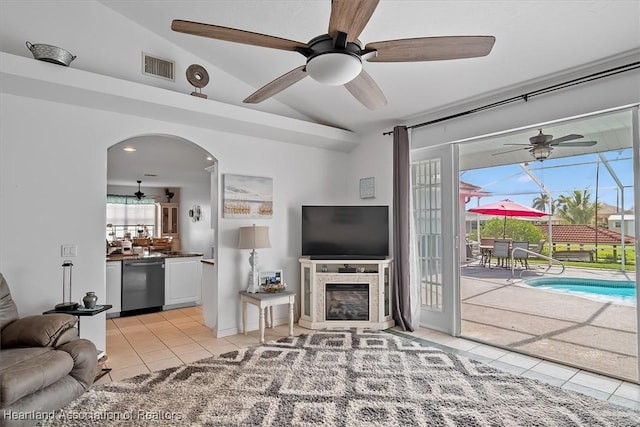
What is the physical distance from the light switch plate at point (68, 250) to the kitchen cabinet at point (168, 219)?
619 centimetres

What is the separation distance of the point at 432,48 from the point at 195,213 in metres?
7.46

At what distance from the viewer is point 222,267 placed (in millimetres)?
4129

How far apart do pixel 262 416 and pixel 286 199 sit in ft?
9.50

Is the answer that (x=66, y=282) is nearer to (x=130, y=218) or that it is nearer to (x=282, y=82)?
(x=282, y=82)

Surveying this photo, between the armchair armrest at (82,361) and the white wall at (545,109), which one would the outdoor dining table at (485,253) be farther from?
the armchair armrest at (82,361)

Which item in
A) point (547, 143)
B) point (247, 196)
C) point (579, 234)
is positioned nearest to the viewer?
point (547, 143)

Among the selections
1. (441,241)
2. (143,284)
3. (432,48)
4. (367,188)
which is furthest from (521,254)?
Answer: (143,284)

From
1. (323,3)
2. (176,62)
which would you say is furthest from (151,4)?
(323,3)

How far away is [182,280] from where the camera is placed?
546 centimetres

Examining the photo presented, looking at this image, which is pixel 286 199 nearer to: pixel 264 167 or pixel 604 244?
pixel 264 167

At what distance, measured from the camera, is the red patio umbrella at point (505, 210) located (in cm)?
469

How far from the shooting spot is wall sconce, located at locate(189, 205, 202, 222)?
26.9ft

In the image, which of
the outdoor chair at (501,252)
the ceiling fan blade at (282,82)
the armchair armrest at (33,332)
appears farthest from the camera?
the outdoor chair at (501,252)

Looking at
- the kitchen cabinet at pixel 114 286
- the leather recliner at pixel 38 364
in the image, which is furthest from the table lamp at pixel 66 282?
the kitchen cabinet at pixel 114 286
